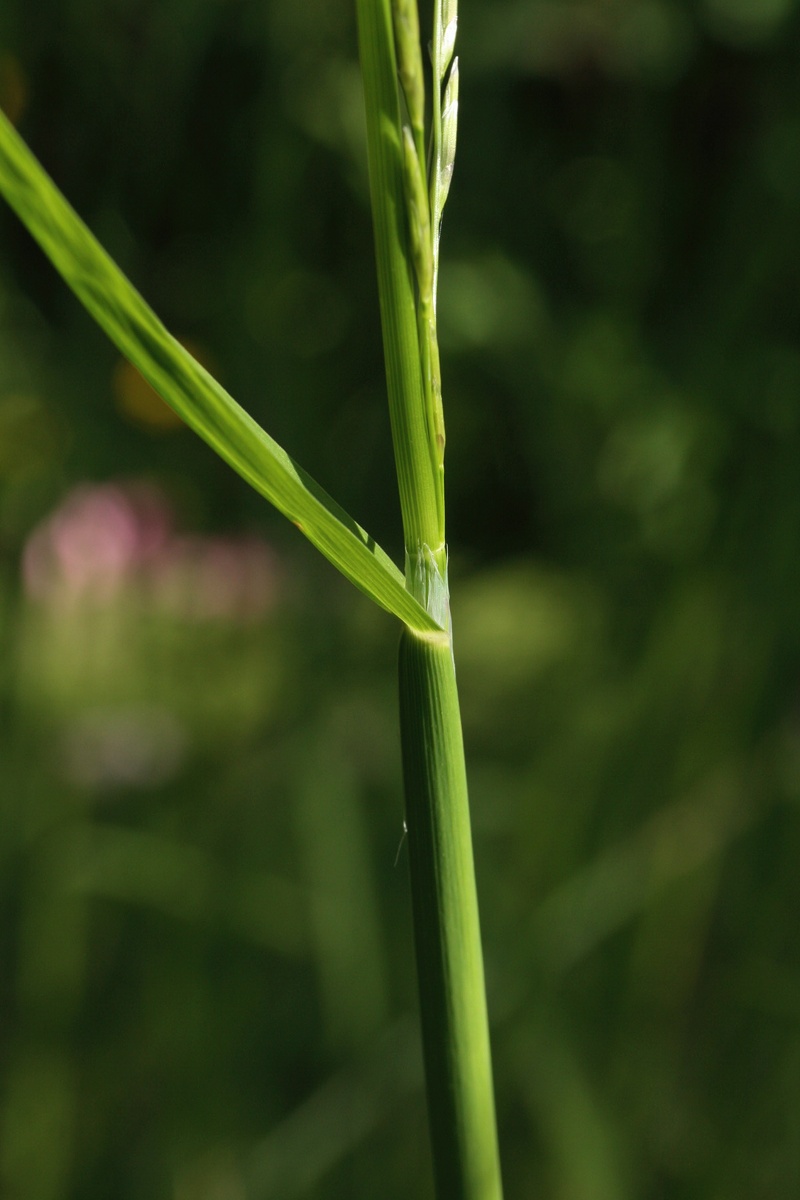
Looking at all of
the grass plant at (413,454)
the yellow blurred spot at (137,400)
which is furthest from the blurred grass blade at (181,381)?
the yellow blurred spot at (137,400)

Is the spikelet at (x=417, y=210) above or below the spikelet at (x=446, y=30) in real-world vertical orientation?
below

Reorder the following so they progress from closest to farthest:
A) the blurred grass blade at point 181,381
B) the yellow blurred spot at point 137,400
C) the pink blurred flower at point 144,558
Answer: the blurred grass blade at point 181,381 < the yellow blurred spot at point 137,400 < the pink blurred flower at point 144,558

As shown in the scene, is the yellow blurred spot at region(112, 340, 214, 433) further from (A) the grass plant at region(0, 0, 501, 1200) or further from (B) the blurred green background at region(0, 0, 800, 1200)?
(A) the grass plant at region(0, 0, 501, 1200)

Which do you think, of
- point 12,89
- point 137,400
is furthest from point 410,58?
point 137,400

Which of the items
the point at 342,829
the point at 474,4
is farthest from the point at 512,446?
the point at 342,829

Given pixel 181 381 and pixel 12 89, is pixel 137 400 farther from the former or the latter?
pixel 181 381

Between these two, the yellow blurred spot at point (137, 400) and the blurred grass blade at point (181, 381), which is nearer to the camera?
the blurred grass blade at point (181, 381)

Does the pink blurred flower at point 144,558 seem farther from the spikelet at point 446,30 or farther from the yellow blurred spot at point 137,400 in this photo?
the spikelet at point 446,30

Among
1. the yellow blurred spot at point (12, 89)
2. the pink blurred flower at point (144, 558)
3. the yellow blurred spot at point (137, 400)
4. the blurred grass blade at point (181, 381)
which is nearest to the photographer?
the blurred grass blade at point (181, 381)

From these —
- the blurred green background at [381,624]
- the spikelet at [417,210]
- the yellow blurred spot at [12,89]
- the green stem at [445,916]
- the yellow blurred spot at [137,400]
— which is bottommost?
the blurred green background at [381,624]
